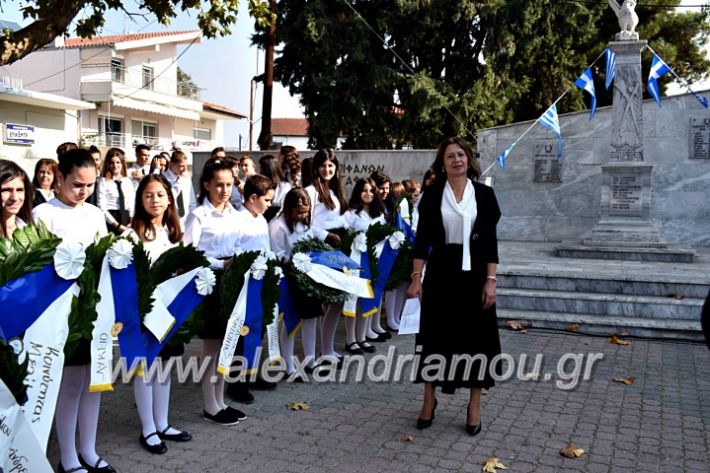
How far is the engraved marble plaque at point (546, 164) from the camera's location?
47.0ft

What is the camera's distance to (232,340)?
4566 millimetres

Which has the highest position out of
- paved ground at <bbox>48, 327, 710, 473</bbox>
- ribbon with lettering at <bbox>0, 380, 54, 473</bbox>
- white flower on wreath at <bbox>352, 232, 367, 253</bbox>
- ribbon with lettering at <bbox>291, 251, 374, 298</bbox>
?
white flower on wreath at <bbox>352, 232, 367, 253</bbox>

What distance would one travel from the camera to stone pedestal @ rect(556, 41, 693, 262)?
36.3ft

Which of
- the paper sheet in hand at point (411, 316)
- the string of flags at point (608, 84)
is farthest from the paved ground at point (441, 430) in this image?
the string of flags at point (608, 84)

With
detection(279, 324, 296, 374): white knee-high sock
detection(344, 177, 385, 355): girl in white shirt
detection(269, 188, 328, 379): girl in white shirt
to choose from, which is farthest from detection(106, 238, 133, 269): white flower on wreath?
detection(344, 177, 385, 355): girl in white shirt

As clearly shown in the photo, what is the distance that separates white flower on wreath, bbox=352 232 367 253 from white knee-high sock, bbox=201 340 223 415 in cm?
197

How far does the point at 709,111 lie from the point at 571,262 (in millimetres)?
5532

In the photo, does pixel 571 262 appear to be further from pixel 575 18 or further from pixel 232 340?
pixel 575 18

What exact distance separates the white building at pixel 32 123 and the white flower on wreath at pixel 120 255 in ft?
77.7

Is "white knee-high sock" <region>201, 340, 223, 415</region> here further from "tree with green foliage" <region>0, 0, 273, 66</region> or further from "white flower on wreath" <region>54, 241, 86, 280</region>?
"tree with green foliage" <region>0, 0, 273, 66</region>

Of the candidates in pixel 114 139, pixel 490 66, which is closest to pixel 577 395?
pixel 490 66

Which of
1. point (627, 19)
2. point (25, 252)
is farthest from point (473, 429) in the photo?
point (627, 19)

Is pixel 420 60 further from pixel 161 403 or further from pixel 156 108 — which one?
pixel 156 108

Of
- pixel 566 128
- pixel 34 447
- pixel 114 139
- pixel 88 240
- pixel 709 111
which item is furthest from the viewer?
pixel 114 139
